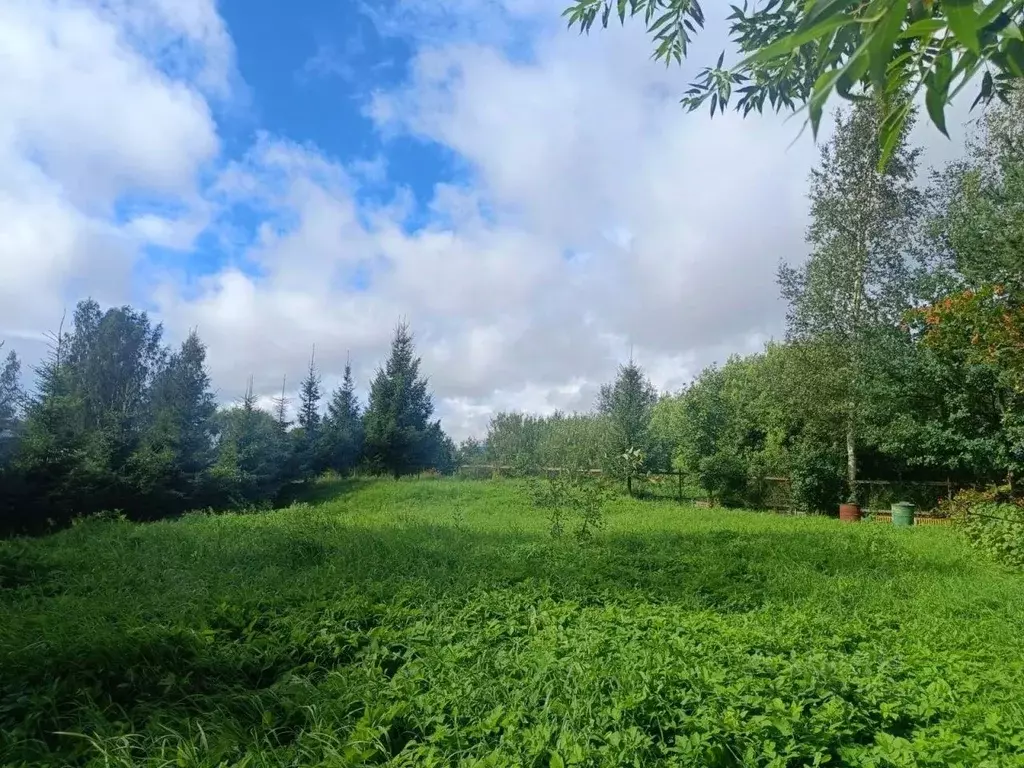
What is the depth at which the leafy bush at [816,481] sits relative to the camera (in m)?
16.1

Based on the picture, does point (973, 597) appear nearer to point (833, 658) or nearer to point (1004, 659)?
point (1004, 659)

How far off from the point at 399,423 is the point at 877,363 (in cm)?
1643

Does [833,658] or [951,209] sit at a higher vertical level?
[951,209]

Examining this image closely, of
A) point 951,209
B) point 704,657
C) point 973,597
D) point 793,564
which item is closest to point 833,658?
point 704,657

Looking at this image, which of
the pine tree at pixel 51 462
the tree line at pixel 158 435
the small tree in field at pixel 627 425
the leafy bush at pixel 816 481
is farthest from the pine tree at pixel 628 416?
the pine tree at pixel 51 462

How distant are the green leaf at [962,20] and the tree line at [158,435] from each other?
62.4 ft

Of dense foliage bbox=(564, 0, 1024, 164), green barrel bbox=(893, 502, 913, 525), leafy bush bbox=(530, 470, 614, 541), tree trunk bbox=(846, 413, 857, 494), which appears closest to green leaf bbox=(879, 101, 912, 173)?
dense foliage bbox=(564, 0, 1024, 164)

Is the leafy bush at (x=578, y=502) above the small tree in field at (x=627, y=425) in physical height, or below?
below

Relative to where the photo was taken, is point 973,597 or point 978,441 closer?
point 973,597

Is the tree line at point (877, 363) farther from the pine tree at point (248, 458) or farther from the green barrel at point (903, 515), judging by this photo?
the pine tree at point (248, 458)

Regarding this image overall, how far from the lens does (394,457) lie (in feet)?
79.7

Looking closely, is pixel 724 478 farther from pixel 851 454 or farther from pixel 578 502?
pixel 578 502

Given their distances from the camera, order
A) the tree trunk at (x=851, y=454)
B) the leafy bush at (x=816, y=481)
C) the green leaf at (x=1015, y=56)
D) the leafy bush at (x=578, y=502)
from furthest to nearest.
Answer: the leafy bush at (x=816, y=481) → the tree trunk at (x=851, y=454) → the leafy bush at (x=578, y=502) → the green leaf at (x=1015, y=56)

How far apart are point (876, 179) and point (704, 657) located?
54.9 ft
